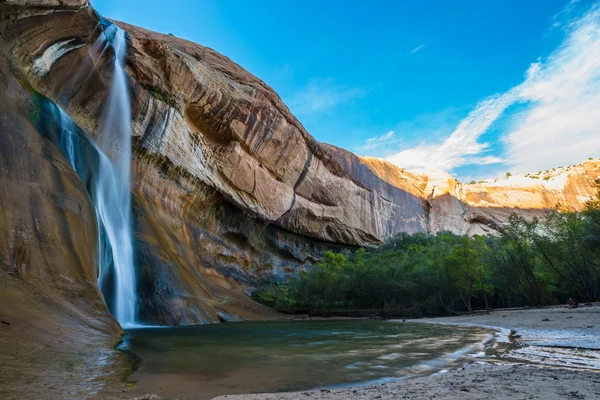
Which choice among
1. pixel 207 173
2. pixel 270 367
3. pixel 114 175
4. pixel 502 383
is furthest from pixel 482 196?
pixel 502 383

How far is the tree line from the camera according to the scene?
80.7 feet

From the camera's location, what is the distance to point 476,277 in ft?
89.6

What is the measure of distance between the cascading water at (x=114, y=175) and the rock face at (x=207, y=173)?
0.72 metres

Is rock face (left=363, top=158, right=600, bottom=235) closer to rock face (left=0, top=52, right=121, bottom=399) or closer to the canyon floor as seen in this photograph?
rock face (left=0, top=52, right=121, bottom=399)

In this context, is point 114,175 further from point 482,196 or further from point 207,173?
point 482,196

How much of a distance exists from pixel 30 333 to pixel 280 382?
4.25 meters

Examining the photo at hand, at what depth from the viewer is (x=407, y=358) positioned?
21.8 feet

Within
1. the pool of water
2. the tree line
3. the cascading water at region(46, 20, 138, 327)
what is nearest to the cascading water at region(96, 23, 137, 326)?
the cascading water at region(46, 20, 138, 327)

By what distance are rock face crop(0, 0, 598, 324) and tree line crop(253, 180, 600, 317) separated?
7765 mm

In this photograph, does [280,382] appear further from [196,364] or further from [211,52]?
[211,52]

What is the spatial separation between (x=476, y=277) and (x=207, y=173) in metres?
24.3

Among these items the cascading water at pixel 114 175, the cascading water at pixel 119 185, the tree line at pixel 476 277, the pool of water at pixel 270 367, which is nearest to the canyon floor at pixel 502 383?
the pool of water at pixel 270 367

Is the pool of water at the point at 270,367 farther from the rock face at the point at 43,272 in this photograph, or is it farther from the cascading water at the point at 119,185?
the cascading water at the point at 119,185

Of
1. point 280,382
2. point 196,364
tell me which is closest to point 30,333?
point 196,364
